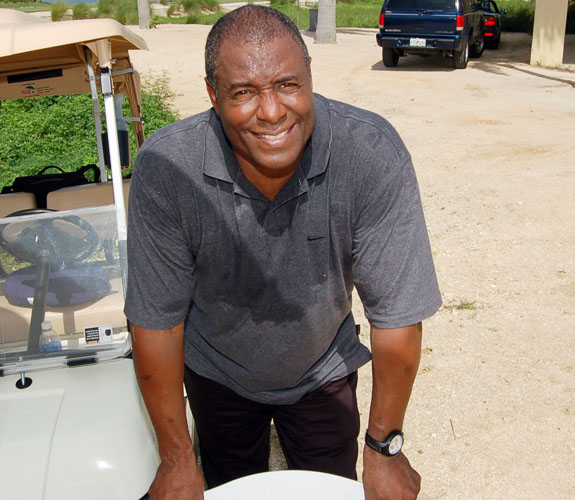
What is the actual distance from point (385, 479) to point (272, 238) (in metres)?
0.70

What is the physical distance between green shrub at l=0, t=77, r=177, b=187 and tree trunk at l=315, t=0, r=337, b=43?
8.21 metres

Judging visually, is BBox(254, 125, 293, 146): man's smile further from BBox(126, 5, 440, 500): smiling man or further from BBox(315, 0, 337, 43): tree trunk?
BBox(315, 0, 337, 43): tree trunk

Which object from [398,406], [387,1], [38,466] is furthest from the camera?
[387,1]

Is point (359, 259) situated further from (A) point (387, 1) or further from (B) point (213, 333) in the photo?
(A) point (387, 1)

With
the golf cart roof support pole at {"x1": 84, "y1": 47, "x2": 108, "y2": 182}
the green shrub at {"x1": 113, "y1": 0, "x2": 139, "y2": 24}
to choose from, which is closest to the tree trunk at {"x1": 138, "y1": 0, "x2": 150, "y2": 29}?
the green shrub at {"x1": 113, "y1": 0, "x2": 139, "y2": 24}

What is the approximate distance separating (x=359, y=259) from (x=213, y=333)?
499mm

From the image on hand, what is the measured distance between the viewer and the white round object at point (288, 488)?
187cm

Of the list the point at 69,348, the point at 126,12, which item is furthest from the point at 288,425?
the point at 126,12

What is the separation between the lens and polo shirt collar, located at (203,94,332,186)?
1880 millimetres

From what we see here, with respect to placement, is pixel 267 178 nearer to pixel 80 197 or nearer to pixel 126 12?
pixel 80 197

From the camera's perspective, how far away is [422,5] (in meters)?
14.2

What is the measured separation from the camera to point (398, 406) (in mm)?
1929

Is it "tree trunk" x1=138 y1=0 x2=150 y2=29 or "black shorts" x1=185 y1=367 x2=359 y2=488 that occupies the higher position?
"tree trunk" x1=138 y1=0 x2=150 y2=29

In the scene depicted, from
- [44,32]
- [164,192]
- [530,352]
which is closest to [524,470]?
[530,352]
